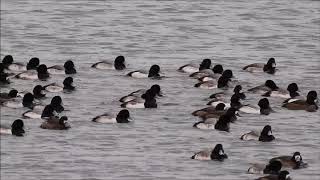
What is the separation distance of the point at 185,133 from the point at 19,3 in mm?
38598

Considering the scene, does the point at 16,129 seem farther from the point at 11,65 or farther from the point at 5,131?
the point at 11,65

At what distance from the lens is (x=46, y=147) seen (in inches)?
1565

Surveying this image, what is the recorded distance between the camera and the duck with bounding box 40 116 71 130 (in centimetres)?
4206

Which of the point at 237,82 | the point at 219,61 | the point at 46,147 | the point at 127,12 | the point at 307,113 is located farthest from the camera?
the point at 127,12

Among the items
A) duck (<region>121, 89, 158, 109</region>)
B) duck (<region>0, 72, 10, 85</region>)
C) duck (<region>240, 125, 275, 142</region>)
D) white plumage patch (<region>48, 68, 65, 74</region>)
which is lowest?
duck (<region>240, 125, 275, 142</region>)

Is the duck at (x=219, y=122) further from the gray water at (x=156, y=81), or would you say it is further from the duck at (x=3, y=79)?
the duck at (x=3, y=79)

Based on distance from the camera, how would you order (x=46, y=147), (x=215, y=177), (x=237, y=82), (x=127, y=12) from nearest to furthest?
(x=215, y=177) < (x=46, y=147) < (x=237, y=82) < (x=127, y=12)

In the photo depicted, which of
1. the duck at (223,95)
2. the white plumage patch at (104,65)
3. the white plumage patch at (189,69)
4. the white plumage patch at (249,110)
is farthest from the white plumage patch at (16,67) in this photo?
the white plumage patch at (249,110)

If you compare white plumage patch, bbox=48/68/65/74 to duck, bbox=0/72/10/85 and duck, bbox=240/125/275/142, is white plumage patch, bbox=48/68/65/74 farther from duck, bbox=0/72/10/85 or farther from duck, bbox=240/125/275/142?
duck, bbox=240/125/275/142

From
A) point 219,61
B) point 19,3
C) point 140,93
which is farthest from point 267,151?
point 19,3

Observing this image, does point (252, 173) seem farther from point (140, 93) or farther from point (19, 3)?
point (19, 3)

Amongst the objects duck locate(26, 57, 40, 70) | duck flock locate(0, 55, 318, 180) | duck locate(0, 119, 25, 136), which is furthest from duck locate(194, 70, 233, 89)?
duck locate(0, 119, 25, 136)

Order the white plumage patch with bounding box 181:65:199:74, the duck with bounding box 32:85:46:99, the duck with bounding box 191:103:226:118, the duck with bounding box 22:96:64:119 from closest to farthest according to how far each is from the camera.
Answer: the duck with bounding box 22:96:64:119 < the duck with bounding box 191:103:226:118 < the duck with bounding box 32:85:46:99 < the white plumage patch with bounding box 181:65:199:74

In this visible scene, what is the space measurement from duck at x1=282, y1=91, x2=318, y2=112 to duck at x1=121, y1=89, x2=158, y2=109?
4.76 metres
